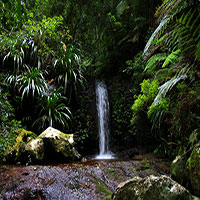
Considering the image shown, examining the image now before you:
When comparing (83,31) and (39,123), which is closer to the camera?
(39,123)

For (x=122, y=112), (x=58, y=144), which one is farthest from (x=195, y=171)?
(x=122, y=112)

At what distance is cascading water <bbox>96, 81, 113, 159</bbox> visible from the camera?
5.08 metres

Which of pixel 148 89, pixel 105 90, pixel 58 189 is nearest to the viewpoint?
pixel 58 189

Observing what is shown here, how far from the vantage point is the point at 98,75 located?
7.16m

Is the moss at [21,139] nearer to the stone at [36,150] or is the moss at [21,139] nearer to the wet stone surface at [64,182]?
the stone at [36,150]

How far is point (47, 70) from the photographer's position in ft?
18.4

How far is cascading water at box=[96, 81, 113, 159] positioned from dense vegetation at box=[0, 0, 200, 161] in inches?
10.0

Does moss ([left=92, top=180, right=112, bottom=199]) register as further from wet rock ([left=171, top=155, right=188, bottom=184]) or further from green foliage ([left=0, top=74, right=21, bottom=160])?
green foliage ([left=0, top=74, right=21, bottom=160])

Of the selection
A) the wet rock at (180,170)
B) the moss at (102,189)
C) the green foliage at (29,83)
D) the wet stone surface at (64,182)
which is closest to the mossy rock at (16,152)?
the wet stone surface at (64,182)

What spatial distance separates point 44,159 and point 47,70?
3307 mm

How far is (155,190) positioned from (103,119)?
4.30 m

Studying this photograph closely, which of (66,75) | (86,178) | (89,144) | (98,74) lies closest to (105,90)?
(98,74)

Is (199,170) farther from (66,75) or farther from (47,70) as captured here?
(47,70)

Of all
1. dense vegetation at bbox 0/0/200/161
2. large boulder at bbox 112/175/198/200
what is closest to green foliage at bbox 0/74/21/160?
dense vegetation at bbox 0/0/200/161
